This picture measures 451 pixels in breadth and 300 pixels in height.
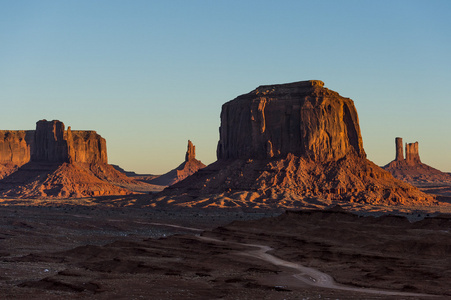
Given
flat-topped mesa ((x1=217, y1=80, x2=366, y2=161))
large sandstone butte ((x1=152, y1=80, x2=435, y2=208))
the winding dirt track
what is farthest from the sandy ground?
flat-topped mesa ((x1=217, y1=80, x2=366, y2=161))

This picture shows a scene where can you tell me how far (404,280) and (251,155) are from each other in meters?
100

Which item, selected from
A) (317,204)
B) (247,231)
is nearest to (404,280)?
(247,231)

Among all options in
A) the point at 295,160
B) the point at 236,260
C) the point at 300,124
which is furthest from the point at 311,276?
the point at 300,124

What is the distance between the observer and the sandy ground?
3638 cm

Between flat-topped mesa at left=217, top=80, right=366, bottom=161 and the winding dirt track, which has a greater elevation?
flat-topped mesa at left=217, top=80, right=366, bottom=161

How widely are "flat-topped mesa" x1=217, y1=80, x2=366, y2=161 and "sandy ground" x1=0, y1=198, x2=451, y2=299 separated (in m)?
48.5

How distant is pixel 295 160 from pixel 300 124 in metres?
7.10

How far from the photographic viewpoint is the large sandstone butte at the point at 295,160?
13012 cm

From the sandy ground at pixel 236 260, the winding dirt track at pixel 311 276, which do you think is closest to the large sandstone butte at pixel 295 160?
the sandy ground at pixel 236 260

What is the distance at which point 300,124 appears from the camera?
452 feet

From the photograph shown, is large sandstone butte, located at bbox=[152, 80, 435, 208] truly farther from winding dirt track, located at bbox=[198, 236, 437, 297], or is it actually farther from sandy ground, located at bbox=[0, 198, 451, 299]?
winding dirt track, located at bbox=[198, 236, 437, 297]

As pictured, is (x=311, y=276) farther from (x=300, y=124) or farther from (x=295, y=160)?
(x=300, y=124)

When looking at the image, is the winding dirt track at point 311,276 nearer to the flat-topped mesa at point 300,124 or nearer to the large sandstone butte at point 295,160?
the large sandstone butte at point 295,160

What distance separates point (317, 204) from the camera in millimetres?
121375
